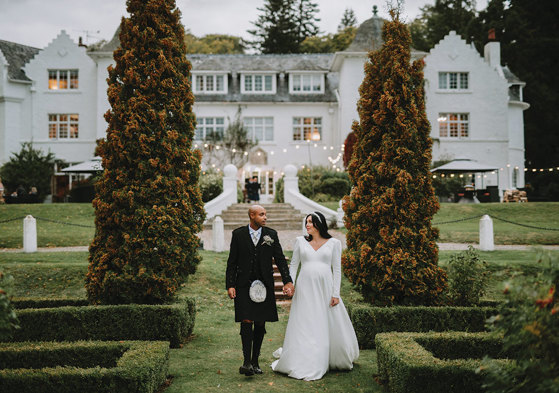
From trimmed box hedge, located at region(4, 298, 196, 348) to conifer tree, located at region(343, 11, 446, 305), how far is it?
2.85m

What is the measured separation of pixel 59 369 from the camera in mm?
4867

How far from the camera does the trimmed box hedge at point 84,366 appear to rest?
4703 millimetres

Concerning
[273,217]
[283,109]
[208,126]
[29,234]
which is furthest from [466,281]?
[208,126]

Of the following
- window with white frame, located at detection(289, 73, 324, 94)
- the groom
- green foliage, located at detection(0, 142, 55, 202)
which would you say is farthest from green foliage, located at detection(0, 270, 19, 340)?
window with white frame, located at detection(289, 73, 324, 94)

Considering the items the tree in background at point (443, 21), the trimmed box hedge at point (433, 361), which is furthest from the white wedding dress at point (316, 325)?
the tree in background at point (443, 21)

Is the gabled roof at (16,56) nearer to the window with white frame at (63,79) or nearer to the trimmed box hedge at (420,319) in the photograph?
the window with white frame at (63,79)

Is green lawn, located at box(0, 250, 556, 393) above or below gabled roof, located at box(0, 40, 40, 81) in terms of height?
below

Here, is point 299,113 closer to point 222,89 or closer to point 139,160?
point 222,89

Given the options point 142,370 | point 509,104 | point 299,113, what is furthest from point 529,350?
point 509,104

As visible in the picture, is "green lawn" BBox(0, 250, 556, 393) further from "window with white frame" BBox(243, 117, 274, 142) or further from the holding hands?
"window with white frame" BBox(243, 117, 274, 142)

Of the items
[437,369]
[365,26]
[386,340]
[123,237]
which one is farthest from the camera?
[365,26]

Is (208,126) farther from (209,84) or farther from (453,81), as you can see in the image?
(453,81)

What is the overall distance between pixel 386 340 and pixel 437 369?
1.00 meters

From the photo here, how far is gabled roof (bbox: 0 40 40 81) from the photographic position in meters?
31.7
